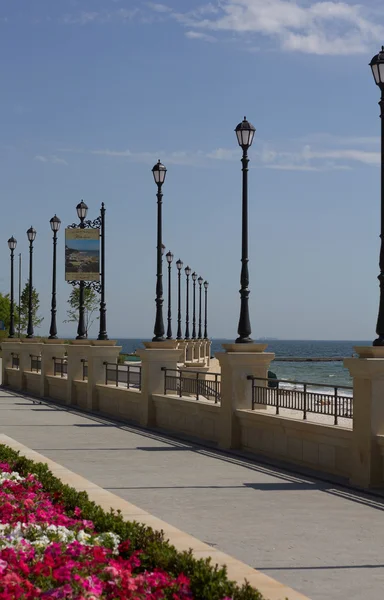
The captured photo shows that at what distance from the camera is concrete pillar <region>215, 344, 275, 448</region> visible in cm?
1945

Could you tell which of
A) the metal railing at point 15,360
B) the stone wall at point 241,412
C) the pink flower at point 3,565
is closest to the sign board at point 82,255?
the stone wall at point 241,412

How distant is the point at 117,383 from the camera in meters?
29.0

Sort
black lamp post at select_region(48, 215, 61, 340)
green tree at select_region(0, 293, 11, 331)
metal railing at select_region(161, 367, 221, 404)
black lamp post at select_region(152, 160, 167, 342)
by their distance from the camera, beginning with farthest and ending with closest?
green tree at select_region(0, 293, 11, 331), black lamp post at select_region(48, 215, 61, 340), black lamp post at select_region(152, 160, 167, 342), metal railing at select_region(161, 367, 221, 404)

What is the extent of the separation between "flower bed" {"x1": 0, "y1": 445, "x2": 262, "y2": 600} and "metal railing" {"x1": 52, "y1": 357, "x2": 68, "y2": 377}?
25880 mm

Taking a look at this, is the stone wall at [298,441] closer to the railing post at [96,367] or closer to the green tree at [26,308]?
the railing post at [96,367]

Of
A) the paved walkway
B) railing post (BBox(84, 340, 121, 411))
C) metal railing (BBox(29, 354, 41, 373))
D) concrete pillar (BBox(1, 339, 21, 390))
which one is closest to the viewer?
the paved walkway

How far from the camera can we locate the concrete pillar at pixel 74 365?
1293 inches

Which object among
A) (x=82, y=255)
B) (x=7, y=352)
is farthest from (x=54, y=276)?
(x=7, y=352)

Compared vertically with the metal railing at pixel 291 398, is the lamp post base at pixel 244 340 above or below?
above

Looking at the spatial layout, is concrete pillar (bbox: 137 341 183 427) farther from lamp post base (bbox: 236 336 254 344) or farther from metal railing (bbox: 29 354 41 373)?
metal railing (bbox: 29 354 41 373)

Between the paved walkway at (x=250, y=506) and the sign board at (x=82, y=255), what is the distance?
521 inches

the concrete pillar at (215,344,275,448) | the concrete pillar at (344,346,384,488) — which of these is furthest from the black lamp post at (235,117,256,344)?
the concrete pillar at (344,346,384,488)

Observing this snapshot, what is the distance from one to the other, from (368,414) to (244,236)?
22.9 feet

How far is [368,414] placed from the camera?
14.5m
